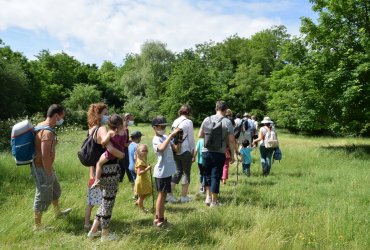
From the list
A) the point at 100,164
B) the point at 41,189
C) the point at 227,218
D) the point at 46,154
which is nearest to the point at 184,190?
the point at 227,218

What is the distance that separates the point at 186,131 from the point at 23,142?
276 centimetres

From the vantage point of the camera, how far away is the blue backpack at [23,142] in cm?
498

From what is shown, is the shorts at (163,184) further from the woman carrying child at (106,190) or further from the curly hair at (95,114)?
the curly hair at (95,114)

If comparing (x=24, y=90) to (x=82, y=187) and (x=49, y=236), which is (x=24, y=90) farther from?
(x=49, y=236)

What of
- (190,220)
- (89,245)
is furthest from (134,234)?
(190,220)

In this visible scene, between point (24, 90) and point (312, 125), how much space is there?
1166 inches

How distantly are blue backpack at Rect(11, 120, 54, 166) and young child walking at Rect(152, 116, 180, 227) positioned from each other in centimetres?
157

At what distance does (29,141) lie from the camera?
5.08 metres

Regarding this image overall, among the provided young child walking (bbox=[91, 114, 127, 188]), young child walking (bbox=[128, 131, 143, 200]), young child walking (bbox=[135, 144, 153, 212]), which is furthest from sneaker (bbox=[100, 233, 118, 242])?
young child walking (bbox=[128, 131, 143, 200])

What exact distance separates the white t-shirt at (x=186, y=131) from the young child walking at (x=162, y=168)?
0.72 metres

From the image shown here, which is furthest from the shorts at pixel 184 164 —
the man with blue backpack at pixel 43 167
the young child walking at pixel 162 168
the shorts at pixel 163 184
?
the man with blue backpack at pixel 43 167

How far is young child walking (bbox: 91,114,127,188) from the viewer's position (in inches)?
183

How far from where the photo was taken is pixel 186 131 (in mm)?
6656

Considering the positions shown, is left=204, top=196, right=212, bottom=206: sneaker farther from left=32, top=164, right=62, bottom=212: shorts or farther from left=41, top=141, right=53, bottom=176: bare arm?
left=41, top=141, right=53, bottom=176: bare arm
